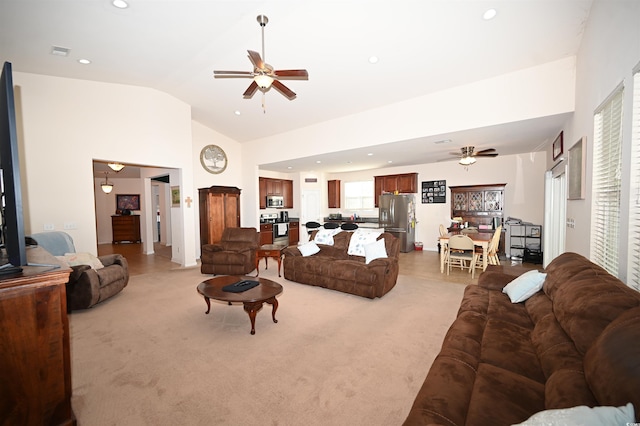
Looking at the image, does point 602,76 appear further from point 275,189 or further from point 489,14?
point 275,189

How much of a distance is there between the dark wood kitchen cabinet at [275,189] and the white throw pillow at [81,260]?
15.5 ft

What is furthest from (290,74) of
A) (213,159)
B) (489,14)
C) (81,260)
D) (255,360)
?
(213,159)

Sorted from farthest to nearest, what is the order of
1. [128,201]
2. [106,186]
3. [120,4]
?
[128,201]
[106,186]
[120,4]

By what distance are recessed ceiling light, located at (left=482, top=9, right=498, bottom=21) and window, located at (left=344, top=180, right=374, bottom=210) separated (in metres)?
6.43

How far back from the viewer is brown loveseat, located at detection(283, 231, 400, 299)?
3924 millimetres

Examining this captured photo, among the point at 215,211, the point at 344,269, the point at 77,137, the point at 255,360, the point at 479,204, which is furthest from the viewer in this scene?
the point at 479,204

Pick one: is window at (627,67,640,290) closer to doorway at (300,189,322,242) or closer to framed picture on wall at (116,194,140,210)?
doorway at (300,189,322,242)

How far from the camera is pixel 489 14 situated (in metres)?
2.87

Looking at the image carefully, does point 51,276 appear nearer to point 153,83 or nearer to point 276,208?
point 153,83

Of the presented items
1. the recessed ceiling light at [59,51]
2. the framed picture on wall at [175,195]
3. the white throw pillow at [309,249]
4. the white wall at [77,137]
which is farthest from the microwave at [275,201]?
the recessed ceiling light at [59,51]

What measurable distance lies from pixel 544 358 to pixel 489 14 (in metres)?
3.27

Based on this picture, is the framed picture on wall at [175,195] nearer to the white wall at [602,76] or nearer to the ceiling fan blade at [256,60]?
the ceiling fan blade at [256,60]

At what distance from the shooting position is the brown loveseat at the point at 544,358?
1099 mm

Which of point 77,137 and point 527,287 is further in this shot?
point 77,137
